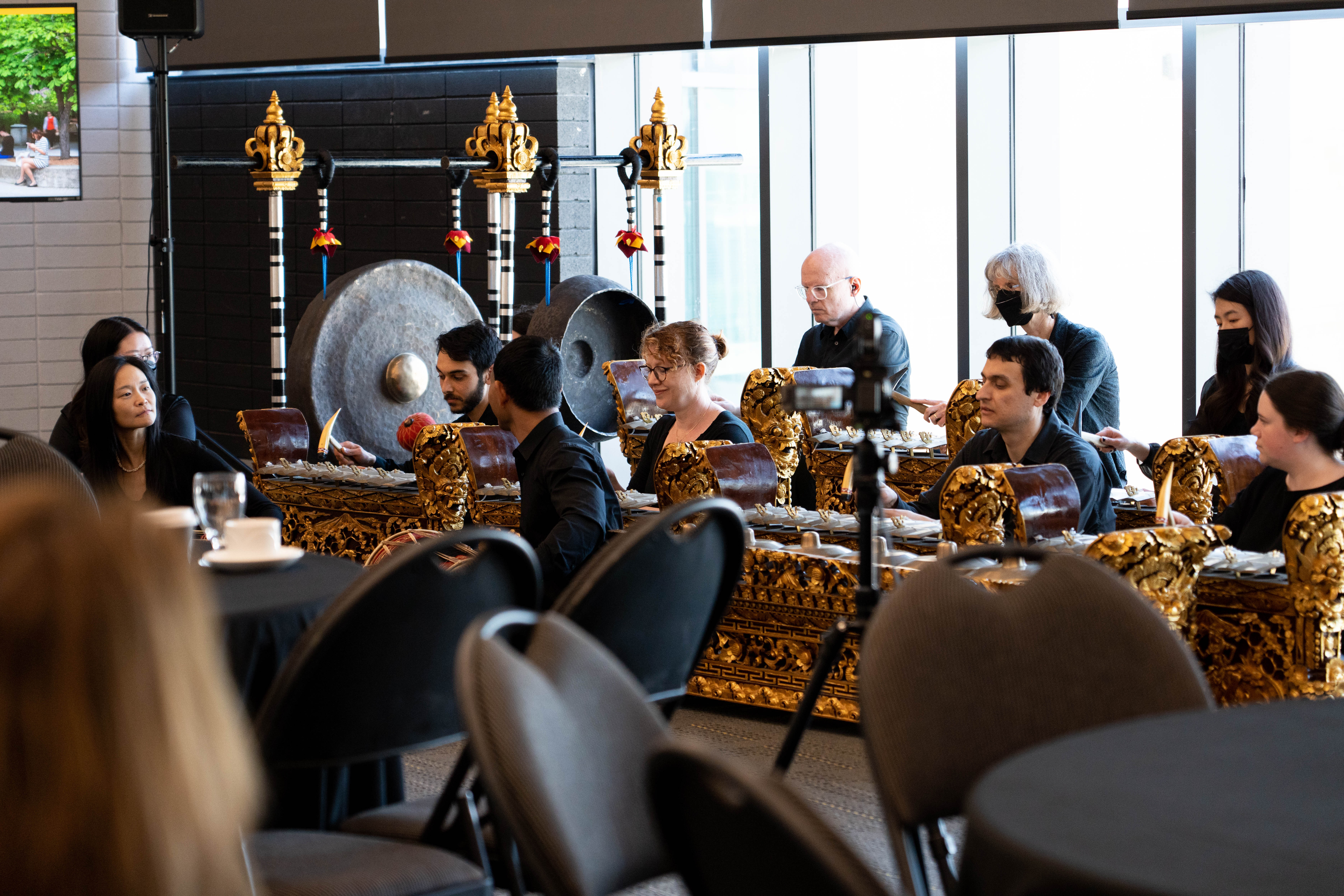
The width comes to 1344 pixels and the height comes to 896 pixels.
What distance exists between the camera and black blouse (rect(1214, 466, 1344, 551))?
3197mm

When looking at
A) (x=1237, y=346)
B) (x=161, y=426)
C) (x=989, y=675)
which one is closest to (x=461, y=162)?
(x=161, y=426)

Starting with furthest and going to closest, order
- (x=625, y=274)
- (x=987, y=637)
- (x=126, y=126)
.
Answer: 1. (x=126, y=126)
2. (x=625, y=274)
3. (x=987, y=637)

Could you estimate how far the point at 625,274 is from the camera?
7.72 meters

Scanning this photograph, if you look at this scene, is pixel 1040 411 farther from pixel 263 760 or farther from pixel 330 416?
pixel 330 416

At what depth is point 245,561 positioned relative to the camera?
233 cm

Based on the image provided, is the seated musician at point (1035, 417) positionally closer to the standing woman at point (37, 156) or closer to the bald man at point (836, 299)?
the bald man at point (836, 299)

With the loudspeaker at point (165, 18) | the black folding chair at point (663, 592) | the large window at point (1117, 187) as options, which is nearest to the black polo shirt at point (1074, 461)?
the black folding chair at point (663, 592)

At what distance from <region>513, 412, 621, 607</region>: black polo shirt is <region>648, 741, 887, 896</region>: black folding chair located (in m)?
2.05

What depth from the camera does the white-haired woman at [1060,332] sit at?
444 centimetres

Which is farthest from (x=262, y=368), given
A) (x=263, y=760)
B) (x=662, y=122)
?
(x=263, y=760)

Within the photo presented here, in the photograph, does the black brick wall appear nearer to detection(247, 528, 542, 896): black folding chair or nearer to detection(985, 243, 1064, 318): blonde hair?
detection(985, 243, 1064, 318): blonde hair

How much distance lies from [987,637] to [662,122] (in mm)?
4117

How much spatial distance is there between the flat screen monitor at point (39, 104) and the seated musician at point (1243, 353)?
6487 mm

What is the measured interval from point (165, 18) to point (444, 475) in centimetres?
273
